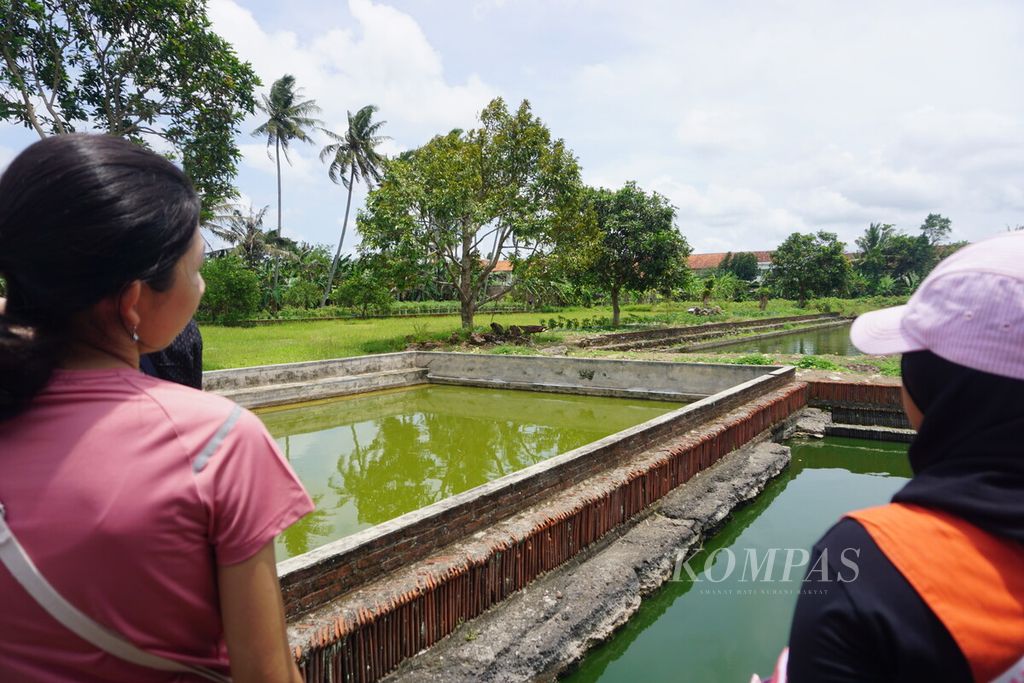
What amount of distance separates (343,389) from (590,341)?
758 cm

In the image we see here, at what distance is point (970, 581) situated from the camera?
2.23 ft

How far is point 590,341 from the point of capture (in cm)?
1628

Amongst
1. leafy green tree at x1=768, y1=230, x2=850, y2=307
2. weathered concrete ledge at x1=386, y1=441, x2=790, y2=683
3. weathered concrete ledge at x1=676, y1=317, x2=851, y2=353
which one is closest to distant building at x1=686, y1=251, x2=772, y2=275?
leafy green tree at x1=768, y1=230, x2=850, y2=307

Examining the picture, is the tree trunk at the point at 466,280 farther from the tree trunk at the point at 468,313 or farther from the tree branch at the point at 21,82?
the tree branch at the point at 21,82

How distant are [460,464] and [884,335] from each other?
6145 millimetres

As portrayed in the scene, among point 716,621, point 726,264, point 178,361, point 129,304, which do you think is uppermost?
point 726,264

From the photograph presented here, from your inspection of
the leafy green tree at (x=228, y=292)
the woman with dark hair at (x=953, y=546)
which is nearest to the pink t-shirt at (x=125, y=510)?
the woman with dark hair at (x=953, y=546)

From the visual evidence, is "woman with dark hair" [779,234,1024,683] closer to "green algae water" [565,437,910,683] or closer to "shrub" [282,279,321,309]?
"green algae water" [565,437,910,683]

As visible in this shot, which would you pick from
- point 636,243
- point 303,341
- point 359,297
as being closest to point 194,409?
point 303,341

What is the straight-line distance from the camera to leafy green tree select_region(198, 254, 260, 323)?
72.2 feet

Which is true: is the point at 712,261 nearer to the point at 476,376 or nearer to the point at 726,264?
the point at 726,264

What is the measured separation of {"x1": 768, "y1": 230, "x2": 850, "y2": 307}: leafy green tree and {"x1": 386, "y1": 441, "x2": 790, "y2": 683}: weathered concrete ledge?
3641 cm

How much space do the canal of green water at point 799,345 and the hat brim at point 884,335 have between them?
17.9m

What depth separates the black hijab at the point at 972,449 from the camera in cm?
68
